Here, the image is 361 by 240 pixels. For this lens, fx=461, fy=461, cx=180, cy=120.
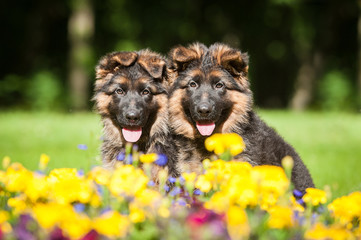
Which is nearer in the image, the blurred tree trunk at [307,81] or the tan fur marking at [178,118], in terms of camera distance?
the tan fur marking at [178,118]

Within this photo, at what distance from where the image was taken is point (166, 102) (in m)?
5.32

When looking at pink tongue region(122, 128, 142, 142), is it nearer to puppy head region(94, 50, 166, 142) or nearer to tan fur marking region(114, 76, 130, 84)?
puppy head region(94, 50, 166, 142)

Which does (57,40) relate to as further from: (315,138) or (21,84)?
(315,138)

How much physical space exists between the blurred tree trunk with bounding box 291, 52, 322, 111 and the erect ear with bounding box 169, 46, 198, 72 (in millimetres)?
20699

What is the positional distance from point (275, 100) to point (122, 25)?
466 inches

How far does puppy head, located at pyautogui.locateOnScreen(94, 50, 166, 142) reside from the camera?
5.07 metres

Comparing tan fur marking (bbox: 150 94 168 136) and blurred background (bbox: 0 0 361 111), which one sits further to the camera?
blurred background (bbox: 0 0 361 111)

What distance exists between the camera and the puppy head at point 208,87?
5113mm

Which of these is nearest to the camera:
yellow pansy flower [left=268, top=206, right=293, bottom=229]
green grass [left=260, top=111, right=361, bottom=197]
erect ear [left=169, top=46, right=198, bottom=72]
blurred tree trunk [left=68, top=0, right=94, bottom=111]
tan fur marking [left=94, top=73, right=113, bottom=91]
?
yellow pansy flower [left=268, top=206, right=293, bottom=229]

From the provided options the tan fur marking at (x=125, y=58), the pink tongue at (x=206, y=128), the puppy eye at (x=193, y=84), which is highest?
the tan fur marking at (x=125, y=58)

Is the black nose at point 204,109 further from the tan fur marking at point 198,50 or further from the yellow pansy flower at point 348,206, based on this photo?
the yellow pansy flower at point 348,206

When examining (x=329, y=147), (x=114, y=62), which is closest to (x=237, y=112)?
(x=114, y=62)

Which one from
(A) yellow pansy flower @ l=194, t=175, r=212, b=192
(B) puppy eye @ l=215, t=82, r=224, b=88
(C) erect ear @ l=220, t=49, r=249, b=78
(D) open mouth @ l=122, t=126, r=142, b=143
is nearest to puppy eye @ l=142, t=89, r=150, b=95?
(D) open mouth @ l=122, t=126, r=142, b=143

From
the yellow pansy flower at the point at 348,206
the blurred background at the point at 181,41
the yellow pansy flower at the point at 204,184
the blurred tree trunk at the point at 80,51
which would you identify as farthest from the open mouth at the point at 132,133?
the blurred tree trunk at the point at 80,51
